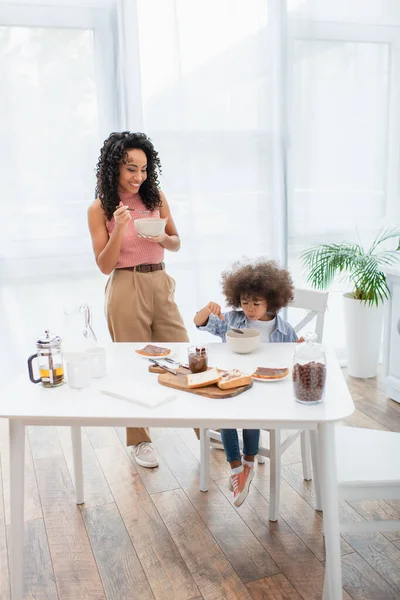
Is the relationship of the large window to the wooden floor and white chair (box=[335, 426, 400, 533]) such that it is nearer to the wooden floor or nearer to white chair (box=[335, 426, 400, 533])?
the wooden floor

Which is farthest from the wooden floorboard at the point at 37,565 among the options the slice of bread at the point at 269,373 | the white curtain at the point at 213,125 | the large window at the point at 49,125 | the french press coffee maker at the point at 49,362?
the white curtain at the point at 213,125

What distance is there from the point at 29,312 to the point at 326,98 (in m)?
2.19

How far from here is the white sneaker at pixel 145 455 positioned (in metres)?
2.56

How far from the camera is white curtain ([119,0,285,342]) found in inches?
125

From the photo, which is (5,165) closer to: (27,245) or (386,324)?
(27,245)

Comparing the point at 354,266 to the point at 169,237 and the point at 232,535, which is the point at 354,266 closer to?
the point at 169,237

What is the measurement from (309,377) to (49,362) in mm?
757

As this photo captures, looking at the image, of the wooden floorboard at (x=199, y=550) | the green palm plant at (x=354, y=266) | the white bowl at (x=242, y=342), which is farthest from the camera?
the green palm plant at (x=354, y=266)

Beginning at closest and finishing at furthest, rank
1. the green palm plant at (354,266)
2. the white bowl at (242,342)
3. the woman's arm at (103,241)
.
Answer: the white bowl at (242,342) < the woman's arm at (103,241) < the green palm plant at (354,266)

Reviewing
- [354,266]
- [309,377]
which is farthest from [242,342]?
[354,266]

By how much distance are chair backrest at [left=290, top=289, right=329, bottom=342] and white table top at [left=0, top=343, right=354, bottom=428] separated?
0.51m

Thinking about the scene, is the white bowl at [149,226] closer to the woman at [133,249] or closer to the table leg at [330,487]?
the woman at [133,249]

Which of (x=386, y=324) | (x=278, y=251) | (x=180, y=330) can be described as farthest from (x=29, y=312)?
(x=386, y=324)

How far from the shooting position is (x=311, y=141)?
354cm
